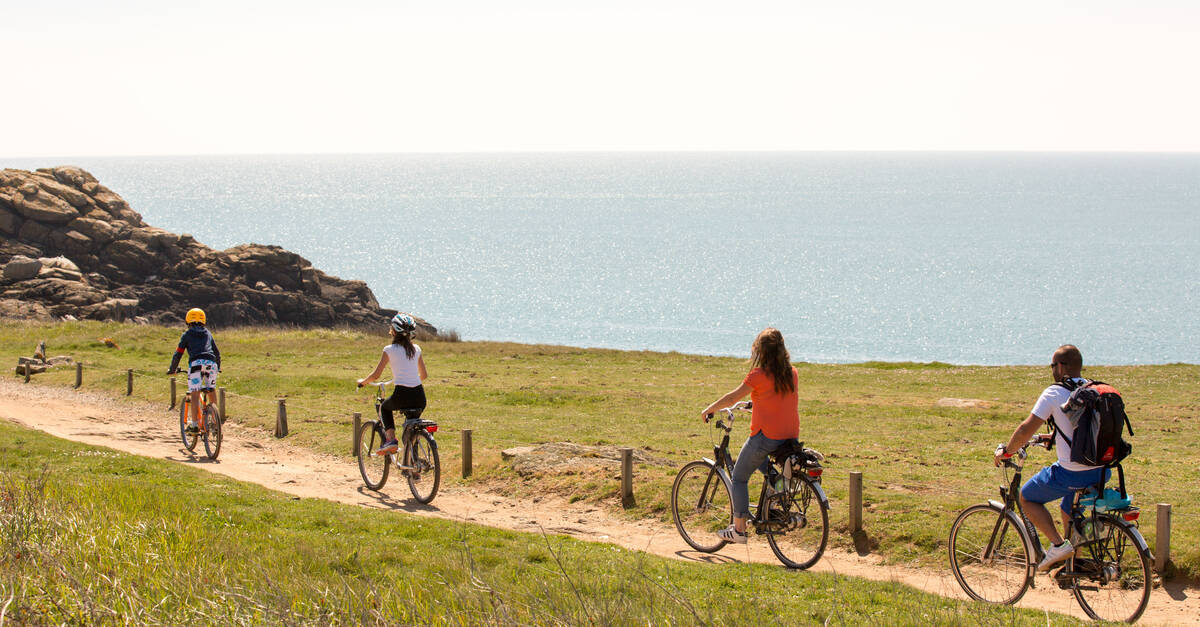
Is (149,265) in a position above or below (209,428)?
above

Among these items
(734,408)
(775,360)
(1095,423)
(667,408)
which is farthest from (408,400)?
(667,408)

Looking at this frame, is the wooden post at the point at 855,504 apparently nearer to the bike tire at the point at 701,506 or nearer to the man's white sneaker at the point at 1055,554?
the bike tire at the point at 701,506

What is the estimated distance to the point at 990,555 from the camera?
34.2 ft

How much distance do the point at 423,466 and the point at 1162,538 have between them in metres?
10.2

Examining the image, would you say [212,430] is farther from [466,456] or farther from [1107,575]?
[1107,575]

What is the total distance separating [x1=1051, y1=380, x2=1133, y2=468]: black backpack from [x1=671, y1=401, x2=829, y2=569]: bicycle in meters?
2.84

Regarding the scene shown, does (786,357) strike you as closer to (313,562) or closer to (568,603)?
(568,603)

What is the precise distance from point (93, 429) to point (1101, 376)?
1394 inches

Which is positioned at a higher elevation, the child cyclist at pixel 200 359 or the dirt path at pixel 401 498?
the child cyclist at pixel 200 359

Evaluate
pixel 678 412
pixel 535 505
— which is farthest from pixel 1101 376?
pixel 535 505

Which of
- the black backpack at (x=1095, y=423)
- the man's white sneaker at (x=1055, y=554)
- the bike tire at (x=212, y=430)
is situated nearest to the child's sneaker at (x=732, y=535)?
the man's white sneaker at (x=1055, y=554)

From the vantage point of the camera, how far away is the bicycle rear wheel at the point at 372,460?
653 inches

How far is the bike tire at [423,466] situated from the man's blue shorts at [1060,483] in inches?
346

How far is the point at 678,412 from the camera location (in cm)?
2998
